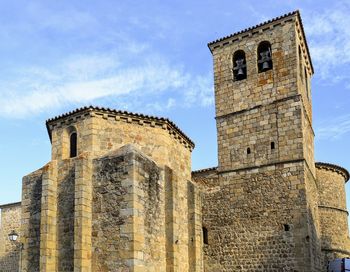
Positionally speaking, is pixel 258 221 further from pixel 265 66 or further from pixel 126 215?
pixel 265 66

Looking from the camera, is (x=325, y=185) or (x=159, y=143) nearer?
(x=159, y=143)

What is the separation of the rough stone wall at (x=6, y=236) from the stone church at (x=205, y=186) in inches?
558

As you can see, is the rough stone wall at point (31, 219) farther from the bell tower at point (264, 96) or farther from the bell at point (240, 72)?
the bell at point (240, 72)

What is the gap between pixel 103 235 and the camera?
1281 cm

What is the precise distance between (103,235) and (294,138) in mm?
7353

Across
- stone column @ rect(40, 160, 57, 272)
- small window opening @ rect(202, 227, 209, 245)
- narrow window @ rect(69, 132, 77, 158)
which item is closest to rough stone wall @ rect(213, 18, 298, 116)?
small window opening @ rect(202, 227, 209, 245)

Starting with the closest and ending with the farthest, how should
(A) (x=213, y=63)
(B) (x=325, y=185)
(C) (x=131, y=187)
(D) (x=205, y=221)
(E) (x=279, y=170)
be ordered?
(C) (x=131, y=187) → (E) (x=279, y=170) → (D) (x=205, y=221) → (A) (x=213, y=63) → (B) (x=325, y=185)

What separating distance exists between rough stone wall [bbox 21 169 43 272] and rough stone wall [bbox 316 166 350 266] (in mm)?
11426

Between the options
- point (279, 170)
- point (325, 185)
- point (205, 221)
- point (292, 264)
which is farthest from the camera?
point (325, 185)

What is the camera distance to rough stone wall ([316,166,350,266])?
Result: 19141 millimetres

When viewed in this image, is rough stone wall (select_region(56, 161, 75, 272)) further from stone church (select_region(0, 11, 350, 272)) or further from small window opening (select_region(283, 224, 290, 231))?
small window opening (select_region(283, 224, 290, 231))

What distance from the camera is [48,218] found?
13266 mm

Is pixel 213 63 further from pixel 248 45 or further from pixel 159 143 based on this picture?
pixel 159 143

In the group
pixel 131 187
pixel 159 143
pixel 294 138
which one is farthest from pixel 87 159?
pixel 294 138
